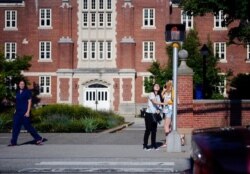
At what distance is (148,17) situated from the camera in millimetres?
54062

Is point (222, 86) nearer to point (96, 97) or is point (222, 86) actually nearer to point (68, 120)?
point (96, 97)

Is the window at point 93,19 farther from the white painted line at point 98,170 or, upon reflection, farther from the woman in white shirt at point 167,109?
the white painted line at point 98,170

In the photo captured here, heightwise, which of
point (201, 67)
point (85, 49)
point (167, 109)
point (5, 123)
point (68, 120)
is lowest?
point (5, 123)

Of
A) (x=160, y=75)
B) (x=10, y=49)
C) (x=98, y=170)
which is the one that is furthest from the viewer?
(x=10, y=49)

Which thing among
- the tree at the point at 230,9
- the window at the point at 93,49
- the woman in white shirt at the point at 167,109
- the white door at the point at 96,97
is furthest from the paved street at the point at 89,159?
the window at the point at 93,49

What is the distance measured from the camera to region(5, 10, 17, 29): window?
181 feet

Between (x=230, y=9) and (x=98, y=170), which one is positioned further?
(x=230, y=9)

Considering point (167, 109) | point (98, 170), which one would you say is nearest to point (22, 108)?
point (167, 109)

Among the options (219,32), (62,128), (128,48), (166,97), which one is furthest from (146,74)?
(166,97)

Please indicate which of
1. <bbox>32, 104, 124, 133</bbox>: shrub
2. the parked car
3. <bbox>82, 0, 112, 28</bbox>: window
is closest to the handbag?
<bbox>32, 104, 124, 133</bbox>: shrub

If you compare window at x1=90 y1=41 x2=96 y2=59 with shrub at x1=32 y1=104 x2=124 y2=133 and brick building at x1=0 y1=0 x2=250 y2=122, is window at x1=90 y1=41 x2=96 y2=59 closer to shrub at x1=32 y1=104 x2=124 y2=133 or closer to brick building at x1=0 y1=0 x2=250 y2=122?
brick building at x1=0 y1=0 x2=250 y2=122

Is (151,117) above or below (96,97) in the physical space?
above

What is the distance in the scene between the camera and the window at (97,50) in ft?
176

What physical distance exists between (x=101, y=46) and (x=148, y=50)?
4.64 metres
